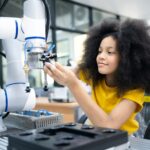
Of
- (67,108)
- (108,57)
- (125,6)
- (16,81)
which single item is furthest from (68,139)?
(125,6)

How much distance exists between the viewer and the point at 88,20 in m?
4.68

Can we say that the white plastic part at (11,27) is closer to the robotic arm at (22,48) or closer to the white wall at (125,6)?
the robotic arm at (22,48)

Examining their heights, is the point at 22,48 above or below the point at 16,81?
above

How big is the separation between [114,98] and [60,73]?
37 cm

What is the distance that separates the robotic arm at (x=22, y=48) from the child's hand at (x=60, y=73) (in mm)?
46

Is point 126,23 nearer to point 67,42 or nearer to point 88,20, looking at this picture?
point 67,42

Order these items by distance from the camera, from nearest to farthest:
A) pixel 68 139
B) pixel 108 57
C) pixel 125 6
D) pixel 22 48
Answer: pixel 68 139
pixel 22 48
pixel 108 57
pixel 125 6

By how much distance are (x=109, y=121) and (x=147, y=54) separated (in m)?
0.30

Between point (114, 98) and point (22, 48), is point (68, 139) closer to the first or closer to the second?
point (22, 48)

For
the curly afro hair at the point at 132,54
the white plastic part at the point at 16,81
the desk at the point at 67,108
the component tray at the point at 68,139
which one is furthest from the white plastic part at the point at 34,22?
the desk at the point at 67,108

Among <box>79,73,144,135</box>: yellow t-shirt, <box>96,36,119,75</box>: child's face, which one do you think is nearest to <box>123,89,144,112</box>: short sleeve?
<box>79,73,144,135</box>: yellow t-shirt

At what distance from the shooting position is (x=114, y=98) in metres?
1.00

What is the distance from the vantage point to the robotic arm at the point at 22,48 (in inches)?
24.8

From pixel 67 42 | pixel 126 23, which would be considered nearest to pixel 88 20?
pixel 67 42
